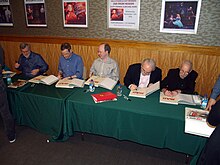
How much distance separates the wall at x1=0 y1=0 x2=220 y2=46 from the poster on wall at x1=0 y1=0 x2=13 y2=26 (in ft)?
0.39

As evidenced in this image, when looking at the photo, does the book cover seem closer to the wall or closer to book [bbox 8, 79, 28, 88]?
→ book [bbox 8, 79, 28, 88]

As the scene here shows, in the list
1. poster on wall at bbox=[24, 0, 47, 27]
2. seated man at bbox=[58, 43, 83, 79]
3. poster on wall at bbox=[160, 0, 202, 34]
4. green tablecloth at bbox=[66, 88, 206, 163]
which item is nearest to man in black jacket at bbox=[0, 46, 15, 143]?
green tablecloth at bbox=[66, 88, 206, 163]

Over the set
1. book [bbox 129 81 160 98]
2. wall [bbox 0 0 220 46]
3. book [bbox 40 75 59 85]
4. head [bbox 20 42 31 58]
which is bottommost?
book [bbox 129 81 160 98]

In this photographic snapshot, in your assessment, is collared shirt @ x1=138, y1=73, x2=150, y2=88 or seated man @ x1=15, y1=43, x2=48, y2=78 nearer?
collared shirt @ x1=138, y1=73, x2=150, y2=88

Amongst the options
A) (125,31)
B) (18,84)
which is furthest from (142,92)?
(18,84)

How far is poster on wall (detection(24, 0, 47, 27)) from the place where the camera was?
3.96 metres

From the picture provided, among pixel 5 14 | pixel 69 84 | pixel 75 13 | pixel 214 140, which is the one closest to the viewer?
pixel 214 140

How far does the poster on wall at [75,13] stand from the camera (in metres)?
3.64

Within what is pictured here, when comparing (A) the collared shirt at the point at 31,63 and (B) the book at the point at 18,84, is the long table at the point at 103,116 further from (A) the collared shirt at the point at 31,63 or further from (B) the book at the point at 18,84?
(A) the collared shirt at the point at 31,63

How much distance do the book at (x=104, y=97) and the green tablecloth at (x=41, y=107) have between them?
1.34 ft

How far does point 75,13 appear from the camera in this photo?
3729 millimetres

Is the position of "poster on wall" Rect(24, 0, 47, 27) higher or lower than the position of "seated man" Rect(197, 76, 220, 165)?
higher

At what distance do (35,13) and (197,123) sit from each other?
3.91m

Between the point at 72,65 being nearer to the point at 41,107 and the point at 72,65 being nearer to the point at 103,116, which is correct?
the point at 41,107
